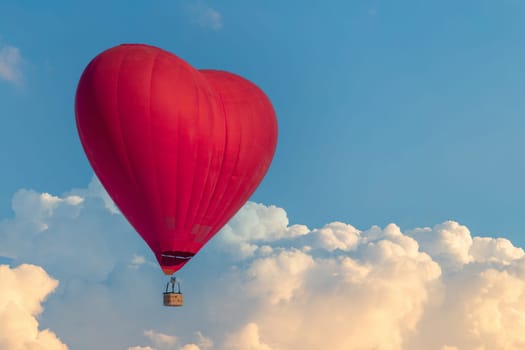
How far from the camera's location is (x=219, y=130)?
63.8 metres

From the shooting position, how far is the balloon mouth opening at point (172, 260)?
64250 millimetres

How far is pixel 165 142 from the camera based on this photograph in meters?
62.3

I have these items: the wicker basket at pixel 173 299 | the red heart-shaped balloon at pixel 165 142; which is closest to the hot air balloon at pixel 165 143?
the red heart-shaped balloon at pixel 165 142

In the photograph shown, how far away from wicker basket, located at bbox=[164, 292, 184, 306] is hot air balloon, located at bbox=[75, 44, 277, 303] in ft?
5.03

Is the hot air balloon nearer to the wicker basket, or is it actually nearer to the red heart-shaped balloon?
the red heart-shaped balloon

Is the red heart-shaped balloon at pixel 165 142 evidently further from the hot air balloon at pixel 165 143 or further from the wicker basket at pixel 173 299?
the wicker basket at pixel 173 299

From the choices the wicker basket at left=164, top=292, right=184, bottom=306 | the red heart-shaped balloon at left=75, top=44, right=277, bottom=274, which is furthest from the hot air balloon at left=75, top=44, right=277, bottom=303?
the wicker basket at left=164, top=292, right=184, bottom=306

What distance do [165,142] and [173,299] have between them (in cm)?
818

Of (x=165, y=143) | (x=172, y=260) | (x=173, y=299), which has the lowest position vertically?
(x=173, y=299)

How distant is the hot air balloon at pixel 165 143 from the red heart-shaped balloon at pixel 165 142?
5 cm

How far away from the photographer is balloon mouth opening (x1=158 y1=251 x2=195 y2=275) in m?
64.2

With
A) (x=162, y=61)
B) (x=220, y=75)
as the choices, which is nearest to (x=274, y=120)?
(x=220, y=75)

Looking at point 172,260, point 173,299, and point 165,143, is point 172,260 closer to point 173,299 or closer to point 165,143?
point 173,299

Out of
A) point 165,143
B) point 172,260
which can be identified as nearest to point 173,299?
point 172,260
